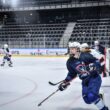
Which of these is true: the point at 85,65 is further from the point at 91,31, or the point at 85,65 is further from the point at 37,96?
the point at 91,31

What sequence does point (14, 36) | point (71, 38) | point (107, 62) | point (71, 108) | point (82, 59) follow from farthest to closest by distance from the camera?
point (14, 36) → point (71, 38) → point (107, 62) → point (71, 108) → point (82, 59)

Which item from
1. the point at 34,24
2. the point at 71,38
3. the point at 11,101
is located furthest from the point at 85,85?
the point at 34,24

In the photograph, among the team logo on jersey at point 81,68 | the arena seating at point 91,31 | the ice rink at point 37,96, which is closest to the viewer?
the team logo on jersey at point 81,68

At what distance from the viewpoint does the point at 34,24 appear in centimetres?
3098

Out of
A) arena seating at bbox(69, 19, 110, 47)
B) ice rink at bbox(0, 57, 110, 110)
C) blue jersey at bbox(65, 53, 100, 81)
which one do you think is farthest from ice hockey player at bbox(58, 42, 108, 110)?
arena seating at bbox(69, 19, 110, 47)

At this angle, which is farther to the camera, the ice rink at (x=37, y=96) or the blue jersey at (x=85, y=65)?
the ice rink at (x=37, y=96)

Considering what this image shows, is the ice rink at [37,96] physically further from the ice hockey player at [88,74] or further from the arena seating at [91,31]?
the arena seating at [91,31]

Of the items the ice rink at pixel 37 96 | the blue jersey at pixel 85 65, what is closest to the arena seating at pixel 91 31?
the ice rink at pixel 37 96

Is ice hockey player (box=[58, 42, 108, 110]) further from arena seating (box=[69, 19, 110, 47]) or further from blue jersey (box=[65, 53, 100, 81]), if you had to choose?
arena seating (box=[69, 19, 110, 47])

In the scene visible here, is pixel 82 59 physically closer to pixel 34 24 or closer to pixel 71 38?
pixel 71 38

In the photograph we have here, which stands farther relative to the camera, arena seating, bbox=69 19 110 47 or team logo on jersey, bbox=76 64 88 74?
arena seating, bbox=69 19 110 47

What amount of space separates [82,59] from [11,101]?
6.96 ft

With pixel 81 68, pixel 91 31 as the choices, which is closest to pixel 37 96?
pixel 81 68

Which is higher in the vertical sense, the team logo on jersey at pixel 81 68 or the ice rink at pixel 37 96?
the team logo on jersey at pixel 81 68
